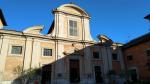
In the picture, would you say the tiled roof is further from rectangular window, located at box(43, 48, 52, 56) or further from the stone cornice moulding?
the stone cornice moulding

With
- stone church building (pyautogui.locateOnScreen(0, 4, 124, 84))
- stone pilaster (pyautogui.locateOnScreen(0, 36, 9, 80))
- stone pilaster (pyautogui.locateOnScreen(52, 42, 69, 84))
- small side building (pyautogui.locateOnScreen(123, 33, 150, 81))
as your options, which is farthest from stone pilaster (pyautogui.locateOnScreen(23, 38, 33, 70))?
small side building (pyautogui.locateOnScreen(123, 33, 150, 81))

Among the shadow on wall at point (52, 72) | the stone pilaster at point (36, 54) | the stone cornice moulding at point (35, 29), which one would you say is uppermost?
the stone cornice moulding at point (35, 29)

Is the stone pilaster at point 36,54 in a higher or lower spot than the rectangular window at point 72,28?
lower

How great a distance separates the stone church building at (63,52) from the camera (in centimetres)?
1784

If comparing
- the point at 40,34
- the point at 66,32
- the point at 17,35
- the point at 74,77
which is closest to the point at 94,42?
the point at 66,32

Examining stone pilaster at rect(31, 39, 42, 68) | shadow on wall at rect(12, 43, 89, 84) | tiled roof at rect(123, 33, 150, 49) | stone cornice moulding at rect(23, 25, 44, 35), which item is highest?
stone cornice moulding at rect(23, 25, 44, 35)

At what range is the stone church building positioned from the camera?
17.8 meters

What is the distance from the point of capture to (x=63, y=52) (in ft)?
66.2

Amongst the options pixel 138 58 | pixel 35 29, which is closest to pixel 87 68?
pixel 138 58

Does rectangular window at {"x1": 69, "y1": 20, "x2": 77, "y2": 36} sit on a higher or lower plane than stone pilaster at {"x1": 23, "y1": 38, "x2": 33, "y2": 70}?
higher

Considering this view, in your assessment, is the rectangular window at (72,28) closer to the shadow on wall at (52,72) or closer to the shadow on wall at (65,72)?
the shadow on wall at (65,72)

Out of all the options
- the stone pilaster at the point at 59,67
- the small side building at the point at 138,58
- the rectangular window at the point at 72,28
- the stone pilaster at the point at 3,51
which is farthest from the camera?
the rectangular window at the point at 72,28

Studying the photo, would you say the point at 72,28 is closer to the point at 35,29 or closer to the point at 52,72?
the point at 35,29

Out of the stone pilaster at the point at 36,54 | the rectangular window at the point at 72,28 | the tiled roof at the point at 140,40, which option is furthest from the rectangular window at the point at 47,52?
the tiled roof at the point at 140,40
